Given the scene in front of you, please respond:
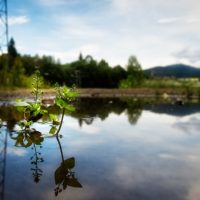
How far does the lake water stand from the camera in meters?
5.27

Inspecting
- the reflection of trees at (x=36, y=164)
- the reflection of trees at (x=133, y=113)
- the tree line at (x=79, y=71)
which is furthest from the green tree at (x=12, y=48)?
the reflection of trees at (x=36, y=164)

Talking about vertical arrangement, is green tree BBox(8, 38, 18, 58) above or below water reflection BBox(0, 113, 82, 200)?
above

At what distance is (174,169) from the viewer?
22.3 ft

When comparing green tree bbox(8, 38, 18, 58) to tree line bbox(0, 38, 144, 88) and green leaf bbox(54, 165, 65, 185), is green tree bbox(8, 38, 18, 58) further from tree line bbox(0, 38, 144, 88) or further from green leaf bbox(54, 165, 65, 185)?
green leaf bbox(54, 165, 65, 185)

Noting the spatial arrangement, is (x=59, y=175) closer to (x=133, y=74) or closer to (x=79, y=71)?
(x=133, y=74)

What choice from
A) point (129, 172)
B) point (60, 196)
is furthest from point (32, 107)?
point (60, 196)

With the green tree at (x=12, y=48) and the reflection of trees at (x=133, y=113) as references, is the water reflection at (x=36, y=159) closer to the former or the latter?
the reflection of trees at (x=133, y=113)

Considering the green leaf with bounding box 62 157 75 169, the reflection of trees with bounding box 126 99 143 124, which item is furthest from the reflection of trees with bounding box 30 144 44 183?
the reflection of trees with bounding box 126 99 143 124

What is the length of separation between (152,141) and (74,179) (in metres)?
4.31

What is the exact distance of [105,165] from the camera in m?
6.95

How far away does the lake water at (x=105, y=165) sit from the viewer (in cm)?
527

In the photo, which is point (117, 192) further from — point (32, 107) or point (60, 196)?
point (32, 107)

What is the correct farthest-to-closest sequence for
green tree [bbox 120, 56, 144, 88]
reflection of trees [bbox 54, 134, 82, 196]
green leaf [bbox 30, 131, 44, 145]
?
green tree [bbox 120, 56, 144, 88] → green leaf [bbox 30, 131, 44, 145] → reflection of trees [bbox 54, 134, 82, 196]

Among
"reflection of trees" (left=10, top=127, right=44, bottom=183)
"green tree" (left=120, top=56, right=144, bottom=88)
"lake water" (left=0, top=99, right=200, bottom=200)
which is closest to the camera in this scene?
"lake water" (left=0, top=99, right=200, bottom=200)
